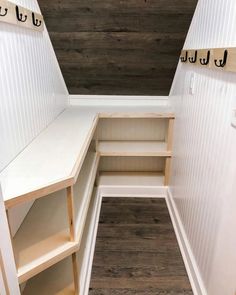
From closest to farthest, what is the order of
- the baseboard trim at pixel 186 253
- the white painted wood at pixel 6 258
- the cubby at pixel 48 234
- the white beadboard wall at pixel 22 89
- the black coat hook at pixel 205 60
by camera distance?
1. the white painted wood at pixel 6 258
2. the cubby at pixel 48 234
3. the white beadboard wall at pixel 22 89
4. the black coat hook at pixel 205 60
5. the baseboard trim at pixel 186 253

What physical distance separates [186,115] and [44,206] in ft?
4.07

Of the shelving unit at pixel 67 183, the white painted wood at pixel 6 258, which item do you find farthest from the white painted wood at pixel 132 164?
the white painted wood at pixel 6 258

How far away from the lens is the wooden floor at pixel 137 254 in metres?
1.66

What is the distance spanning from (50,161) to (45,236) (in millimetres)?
395

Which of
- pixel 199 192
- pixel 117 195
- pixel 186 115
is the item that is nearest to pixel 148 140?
pixel 117 195

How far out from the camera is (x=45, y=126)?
1.89 metres

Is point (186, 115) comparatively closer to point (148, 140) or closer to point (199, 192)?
point (199, 192)

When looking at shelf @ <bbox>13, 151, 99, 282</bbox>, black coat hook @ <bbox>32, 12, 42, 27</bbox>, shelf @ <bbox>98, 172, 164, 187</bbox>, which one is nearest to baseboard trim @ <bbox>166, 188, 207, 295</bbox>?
shelf @ <bbox>98, 172, 164, 187</bbox>

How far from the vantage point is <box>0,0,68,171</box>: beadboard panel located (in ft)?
4.21

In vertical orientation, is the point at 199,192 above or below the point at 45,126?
below

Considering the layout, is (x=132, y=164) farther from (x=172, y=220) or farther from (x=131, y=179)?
(x=172, y=220)

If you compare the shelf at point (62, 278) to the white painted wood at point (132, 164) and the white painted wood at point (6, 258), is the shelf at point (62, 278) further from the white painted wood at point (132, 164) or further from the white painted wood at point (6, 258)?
the white painted wood at point (132, 164)

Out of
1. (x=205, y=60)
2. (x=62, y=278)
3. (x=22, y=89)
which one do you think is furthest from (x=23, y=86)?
(x=62, y=278)

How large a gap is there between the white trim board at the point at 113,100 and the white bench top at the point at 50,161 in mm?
436
